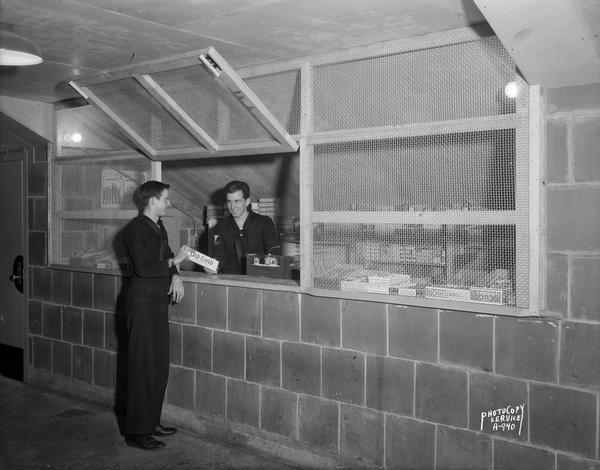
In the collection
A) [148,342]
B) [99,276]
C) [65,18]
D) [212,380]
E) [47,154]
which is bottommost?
[212,380]

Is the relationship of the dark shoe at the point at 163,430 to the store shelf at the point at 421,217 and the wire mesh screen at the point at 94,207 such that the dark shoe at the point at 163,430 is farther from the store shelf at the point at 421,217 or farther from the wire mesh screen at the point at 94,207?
the store shelf at the point at 421,217

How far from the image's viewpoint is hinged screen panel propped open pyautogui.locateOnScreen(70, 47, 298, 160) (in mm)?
3666

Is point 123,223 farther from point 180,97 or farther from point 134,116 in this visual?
point 180,97

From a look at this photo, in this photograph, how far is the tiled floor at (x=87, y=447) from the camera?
4.00 meters

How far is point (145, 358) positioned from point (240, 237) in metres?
1.14

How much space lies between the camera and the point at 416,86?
3324mm

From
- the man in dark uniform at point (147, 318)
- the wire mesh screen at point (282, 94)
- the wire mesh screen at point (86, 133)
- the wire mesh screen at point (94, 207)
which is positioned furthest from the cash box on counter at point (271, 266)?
the wire mesh screen at point (86, 133)

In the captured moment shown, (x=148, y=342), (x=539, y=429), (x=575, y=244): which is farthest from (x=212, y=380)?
(x=575, y=244)

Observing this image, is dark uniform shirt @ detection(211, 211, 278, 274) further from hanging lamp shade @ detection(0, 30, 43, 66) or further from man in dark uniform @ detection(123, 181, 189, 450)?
hanging lamp shade @ detection(0, 30, 43, 66)

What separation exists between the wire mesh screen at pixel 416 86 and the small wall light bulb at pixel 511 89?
0.02 metres

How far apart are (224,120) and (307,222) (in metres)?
0.84

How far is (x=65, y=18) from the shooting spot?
3.37 meters

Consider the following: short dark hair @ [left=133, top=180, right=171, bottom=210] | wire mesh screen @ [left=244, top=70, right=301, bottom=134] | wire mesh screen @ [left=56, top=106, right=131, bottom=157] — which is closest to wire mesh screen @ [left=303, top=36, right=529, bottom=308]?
wire mesh screen @ [left=244, top=70, right=301, bottom=134]

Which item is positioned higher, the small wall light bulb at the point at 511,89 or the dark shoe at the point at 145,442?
the small wall light bulb at the point at 511,89
